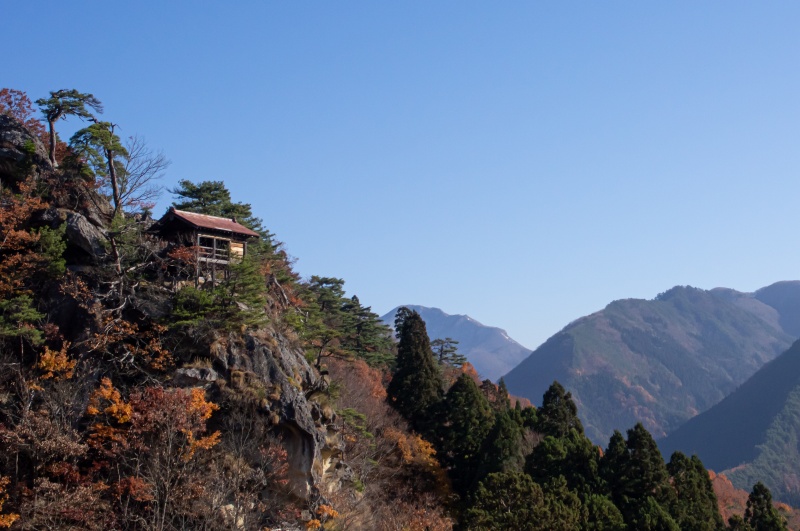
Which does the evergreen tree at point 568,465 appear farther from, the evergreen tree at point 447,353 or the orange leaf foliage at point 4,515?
the evergreen tree at point 447,353

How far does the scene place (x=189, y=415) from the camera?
20.8 m

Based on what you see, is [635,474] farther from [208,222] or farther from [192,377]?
[208,222]

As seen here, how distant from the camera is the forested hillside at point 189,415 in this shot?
65.4ft

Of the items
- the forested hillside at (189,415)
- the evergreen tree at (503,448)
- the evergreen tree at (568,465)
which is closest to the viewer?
the forested hillside at (189,415)

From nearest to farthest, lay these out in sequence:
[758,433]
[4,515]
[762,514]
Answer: [4,515], [762,514], [758,433]

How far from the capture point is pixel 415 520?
28219 millimetres

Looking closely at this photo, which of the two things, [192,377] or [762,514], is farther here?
[762,514]

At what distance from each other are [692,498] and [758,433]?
126 meters

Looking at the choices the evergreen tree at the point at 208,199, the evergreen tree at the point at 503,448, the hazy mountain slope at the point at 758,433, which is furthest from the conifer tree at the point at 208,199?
the hazy mountain slope at the point at 758,433

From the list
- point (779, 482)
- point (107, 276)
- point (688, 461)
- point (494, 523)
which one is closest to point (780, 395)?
point (779, 482)

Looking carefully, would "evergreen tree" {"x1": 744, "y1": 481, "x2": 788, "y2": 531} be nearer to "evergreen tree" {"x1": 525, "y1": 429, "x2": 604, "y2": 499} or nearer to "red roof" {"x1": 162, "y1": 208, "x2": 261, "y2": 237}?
"evergreen tree" {"x1": 525, "y1": 429, "x2": 604, "y2": 499}

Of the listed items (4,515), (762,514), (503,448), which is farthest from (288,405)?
(762,514)

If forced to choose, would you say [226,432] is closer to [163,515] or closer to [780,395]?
[163,515]

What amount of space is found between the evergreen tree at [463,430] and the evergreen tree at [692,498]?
870cm
